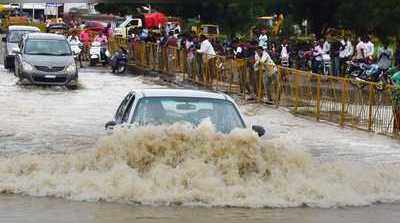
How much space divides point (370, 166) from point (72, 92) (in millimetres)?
16277

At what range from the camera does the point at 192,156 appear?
40.6ft

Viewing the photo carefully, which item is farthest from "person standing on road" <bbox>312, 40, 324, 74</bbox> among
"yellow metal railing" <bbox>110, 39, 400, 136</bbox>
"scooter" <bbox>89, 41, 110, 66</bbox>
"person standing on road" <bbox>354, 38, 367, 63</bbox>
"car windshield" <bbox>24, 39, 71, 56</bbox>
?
"scooter" <bbox>89, 41, 110, 66</bbox>

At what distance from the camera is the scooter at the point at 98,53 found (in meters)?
43.0

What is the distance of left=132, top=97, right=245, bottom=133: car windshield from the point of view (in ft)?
41.8

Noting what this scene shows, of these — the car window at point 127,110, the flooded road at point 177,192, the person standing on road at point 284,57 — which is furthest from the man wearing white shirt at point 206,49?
the car window at point 127,110

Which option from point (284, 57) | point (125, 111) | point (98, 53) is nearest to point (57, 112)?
point (125, 111)

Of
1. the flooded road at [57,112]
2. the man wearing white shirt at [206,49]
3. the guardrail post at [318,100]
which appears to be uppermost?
the man wearing white shirt at [206,49]

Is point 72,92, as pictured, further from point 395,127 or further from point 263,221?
point 263,221

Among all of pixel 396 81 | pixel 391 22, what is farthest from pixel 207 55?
pixel 396 81

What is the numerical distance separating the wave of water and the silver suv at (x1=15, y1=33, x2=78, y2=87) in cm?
Result: 1749

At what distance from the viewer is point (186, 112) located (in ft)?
42.4

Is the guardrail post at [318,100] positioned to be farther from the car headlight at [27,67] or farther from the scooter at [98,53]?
the scooter at [98,53]

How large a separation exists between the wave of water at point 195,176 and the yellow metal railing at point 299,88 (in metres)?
7.52

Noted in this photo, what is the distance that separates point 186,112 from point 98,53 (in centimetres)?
3060
